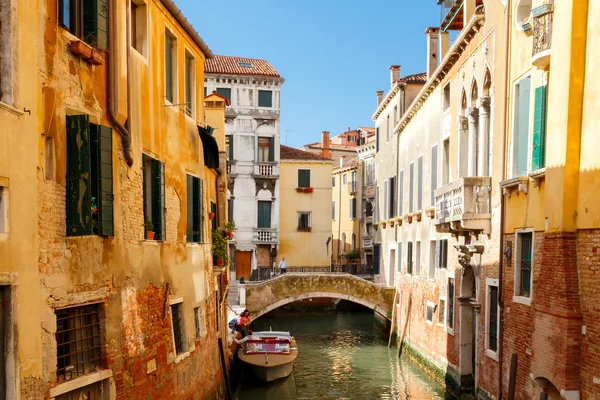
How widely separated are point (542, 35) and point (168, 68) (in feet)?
18.7

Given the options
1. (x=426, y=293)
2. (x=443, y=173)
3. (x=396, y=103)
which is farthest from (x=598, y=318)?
(x=396, y=103)

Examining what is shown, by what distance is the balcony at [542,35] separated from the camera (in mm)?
8891

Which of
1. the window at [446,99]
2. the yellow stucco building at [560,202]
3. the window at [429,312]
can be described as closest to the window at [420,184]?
the window at [429,312]

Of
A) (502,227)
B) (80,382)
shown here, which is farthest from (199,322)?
(502,227)

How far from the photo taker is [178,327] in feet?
34.2

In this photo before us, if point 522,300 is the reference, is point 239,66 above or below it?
above

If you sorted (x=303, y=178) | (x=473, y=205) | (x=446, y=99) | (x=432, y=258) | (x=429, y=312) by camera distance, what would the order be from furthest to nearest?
(x=303, y=178) < (x=432, y=258) < (x=429, y=312) < (x=446, y=99) < (x=473, y=205)

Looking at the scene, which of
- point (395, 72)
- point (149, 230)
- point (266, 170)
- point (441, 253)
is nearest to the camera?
point (149, 230)

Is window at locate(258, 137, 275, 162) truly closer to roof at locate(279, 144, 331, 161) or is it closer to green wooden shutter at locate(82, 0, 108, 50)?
roof at locate(279, 144, 331, 161)

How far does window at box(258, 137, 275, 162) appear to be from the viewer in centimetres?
3153

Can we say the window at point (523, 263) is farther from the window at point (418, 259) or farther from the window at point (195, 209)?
the window at point (418, 259)

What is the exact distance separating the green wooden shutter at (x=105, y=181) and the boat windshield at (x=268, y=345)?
9925 mm

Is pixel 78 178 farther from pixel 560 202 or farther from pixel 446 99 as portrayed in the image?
pixel 446 99

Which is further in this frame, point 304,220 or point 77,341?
point 304,220
